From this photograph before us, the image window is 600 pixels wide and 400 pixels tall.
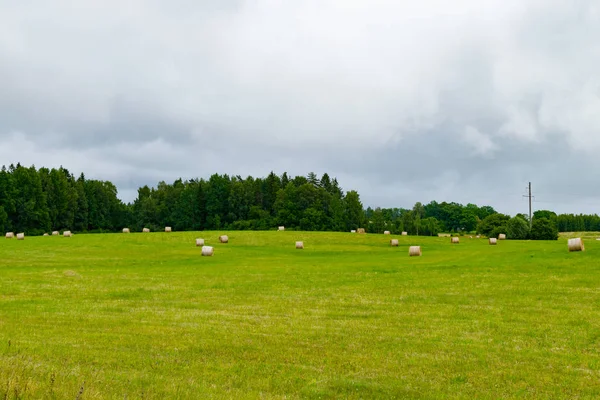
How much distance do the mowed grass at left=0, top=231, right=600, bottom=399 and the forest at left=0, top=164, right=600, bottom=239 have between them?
107973 millimetres

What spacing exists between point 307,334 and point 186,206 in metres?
158

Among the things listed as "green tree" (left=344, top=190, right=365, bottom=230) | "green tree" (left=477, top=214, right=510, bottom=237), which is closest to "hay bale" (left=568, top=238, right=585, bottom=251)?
"green tree" (left=477, top=214, right=510, bottom=237)

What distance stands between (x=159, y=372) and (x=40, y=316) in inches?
358

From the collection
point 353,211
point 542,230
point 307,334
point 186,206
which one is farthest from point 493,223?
point 307,334

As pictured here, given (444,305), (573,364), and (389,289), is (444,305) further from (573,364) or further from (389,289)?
(573,364)

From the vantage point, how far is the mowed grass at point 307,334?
1023cm

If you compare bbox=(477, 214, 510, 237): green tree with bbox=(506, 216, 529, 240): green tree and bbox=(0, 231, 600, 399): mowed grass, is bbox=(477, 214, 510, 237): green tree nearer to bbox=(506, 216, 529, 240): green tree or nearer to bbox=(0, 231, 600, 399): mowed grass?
bbox=(506, 216, 529, 240): green tree

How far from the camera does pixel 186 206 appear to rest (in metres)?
168

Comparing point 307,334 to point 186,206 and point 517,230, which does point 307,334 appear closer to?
point 517,230

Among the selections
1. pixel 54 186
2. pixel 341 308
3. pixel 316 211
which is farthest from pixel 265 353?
pixel 54 186

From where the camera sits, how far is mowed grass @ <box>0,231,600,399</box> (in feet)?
33.6

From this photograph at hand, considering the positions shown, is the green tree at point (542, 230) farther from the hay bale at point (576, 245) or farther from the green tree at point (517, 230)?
the hay bale at point (576, 245)

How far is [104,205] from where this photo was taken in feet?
566

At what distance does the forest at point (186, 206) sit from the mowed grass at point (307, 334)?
108m
